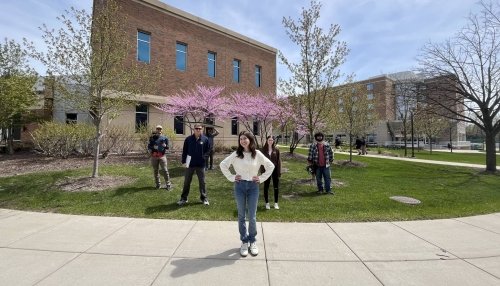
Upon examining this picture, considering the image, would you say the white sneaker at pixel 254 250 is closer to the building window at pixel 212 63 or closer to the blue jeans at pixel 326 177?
the blue jeans at pixel 326 177

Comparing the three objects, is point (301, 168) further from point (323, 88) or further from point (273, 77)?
point (273, 77)

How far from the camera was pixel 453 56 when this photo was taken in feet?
56.3

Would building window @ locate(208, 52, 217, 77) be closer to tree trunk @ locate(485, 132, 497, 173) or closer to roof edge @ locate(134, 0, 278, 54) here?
roof edge @ locate(134, 0, 278, 54)

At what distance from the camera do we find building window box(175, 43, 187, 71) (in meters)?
23.5

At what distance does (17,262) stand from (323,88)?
10.4 meters

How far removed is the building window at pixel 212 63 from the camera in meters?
26.0

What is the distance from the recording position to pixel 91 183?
9836 mm

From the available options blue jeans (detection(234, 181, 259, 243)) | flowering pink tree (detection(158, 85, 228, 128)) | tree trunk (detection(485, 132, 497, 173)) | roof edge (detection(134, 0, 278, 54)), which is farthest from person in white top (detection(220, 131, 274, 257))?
roof edge (detection(134, 0, 278, 54))

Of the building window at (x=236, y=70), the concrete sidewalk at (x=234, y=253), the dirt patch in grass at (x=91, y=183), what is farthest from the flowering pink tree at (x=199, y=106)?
the concrete sidewalk at (x=234, y=253)

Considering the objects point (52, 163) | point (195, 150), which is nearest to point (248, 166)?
point (195, 150)

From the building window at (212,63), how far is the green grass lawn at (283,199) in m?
15.2

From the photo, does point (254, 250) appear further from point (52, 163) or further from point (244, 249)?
point (52, 163)

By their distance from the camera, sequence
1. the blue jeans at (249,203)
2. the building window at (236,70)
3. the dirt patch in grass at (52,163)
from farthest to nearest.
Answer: the building window at (236,70)
the dirt patch in grass at (52,163)
the blue jeans at (249,203)

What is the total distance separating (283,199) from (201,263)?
15.2 feet
